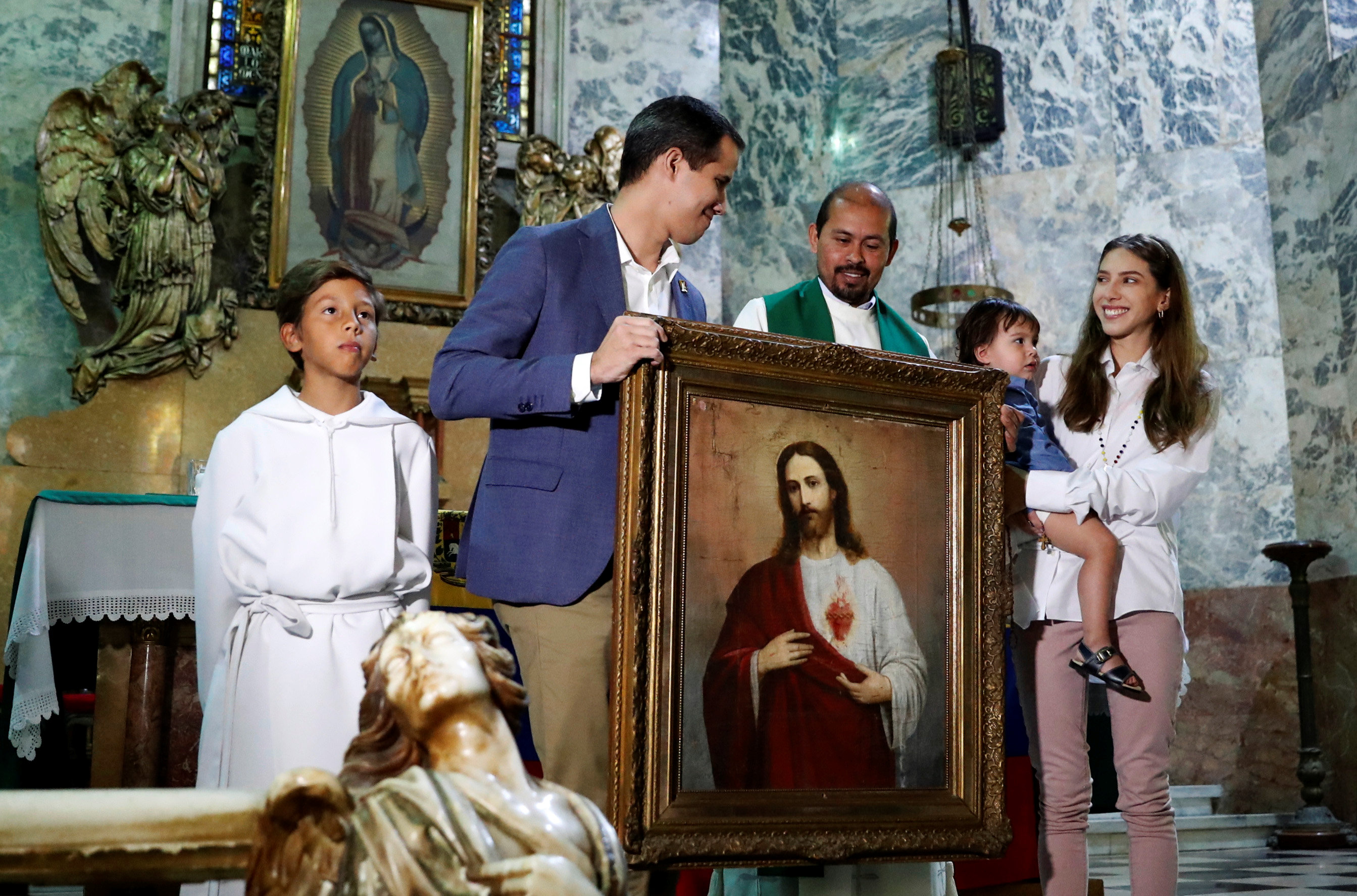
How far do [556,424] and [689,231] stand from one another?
544mm

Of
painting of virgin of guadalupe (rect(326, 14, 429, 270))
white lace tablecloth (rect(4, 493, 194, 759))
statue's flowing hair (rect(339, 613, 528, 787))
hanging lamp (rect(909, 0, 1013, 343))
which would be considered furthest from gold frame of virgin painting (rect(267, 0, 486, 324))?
statue's flowing hair (rect(339, 613, 528, 787))

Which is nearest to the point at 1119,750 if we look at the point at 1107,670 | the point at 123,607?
the point at 1107,670

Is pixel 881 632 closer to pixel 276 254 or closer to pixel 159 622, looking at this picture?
pixel 159 622

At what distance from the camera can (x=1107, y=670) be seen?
2.96m

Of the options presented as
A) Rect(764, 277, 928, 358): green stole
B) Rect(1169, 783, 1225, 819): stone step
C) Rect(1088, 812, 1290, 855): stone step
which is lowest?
Rect(1088, 812, 1290, 855): stone step

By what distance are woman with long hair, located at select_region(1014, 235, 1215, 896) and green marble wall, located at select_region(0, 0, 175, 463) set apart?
5.77 metres

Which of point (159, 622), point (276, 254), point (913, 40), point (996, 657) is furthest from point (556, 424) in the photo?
point (913, 40)

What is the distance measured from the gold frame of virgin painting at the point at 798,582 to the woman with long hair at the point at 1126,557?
0.38 metres

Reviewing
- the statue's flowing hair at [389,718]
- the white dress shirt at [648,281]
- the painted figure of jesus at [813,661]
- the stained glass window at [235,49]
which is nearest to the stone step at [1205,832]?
the painted figure of jesus at [813,661]

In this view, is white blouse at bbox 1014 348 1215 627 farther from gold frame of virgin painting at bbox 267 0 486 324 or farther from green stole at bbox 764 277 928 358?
gold frame of virgin painting at bbox 267 0 486 324

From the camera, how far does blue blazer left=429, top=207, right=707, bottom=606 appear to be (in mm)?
2471

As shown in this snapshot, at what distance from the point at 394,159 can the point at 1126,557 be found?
5691 millimetres

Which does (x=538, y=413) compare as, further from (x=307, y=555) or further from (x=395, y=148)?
(x=395, y=148)

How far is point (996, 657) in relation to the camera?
272cm
